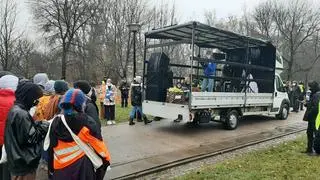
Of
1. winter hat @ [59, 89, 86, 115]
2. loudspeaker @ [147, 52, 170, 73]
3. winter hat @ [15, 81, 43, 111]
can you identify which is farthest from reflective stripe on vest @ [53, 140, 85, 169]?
loudspeaker @ [147, 52, 170, 73]

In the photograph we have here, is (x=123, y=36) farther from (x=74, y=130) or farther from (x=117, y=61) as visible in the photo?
(x=74, y=130)

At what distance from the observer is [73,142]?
154 inches

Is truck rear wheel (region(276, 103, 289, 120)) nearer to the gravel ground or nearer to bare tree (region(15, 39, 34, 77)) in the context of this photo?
the gravel ground

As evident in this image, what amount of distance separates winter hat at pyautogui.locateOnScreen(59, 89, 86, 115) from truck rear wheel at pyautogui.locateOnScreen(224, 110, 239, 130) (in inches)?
369

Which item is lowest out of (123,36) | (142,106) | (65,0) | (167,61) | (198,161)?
(198,161)

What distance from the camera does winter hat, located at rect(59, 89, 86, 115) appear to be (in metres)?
3.91

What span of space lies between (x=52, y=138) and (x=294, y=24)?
4688 cm

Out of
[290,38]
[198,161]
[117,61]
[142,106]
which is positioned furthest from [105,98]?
[290,38]

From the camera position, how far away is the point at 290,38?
46.1 m

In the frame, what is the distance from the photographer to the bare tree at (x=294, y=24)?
4603 centimetres

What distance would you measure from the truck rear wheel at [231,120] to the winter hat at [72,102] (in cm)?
938

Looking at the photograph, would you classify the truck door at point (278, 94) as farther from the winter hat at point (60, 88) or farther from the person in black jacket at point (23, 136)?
the person in black jacket at point (23, 136)

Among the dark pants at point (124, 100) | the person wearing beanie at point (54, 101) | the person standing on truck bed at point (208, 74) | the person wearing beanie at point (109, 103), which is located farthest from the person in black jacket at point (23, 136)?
the dark pants at point (124, 100)

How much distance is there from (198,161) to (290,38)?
41675mm
